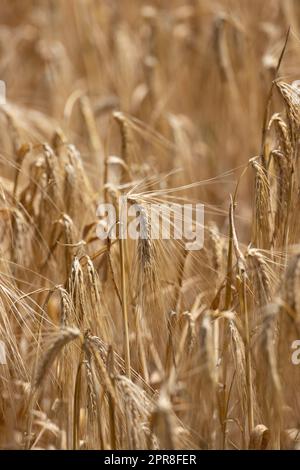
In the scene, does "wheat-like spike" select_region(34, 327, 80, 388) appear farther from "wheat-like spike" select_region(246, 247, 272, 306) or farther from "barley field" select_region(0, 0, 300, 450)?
"wheat-like spike" select_region(246, 247, 272, 306)

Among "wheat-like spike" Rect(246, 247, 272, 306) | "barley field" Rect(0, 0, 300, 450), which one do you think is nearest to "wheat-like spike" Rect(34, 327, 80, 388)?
"barley field" Rect(0, 0, 300, 450)

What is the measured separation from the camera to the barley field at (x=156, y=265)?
35.1 inches

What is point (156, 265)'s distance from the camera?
39.6 inches

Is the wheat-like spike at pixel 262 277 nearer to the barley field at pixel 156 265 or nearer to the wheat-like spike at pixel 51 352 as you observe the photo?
the barley field at pixel 156 265

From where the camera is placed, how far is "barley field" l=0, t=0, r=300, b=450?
2.93 ft

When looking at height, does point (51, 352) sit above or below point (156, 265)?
below

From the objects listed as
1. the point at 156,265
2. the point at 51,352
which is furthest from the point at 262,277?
the point at 51,352

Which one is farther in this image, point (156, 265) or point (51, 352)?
point (156, 265)

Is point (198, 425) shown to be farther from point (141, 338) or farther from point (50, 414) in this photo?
point (50, 414)

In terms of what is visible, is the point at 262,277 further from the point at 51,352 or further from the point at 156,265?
the point at 51,352

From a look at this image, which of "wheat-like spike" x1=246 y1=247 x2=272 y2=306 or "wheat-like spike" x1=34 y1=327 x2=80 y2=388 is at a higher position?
"wheat-like spike" x1=246 y1=247 x2=272 y2=306

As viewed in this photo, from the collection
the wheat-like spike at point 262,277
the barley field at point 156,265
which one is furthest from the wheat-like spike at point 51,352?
the wheat-like spike at point 262,277

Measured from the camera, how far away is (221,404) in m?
1.00
